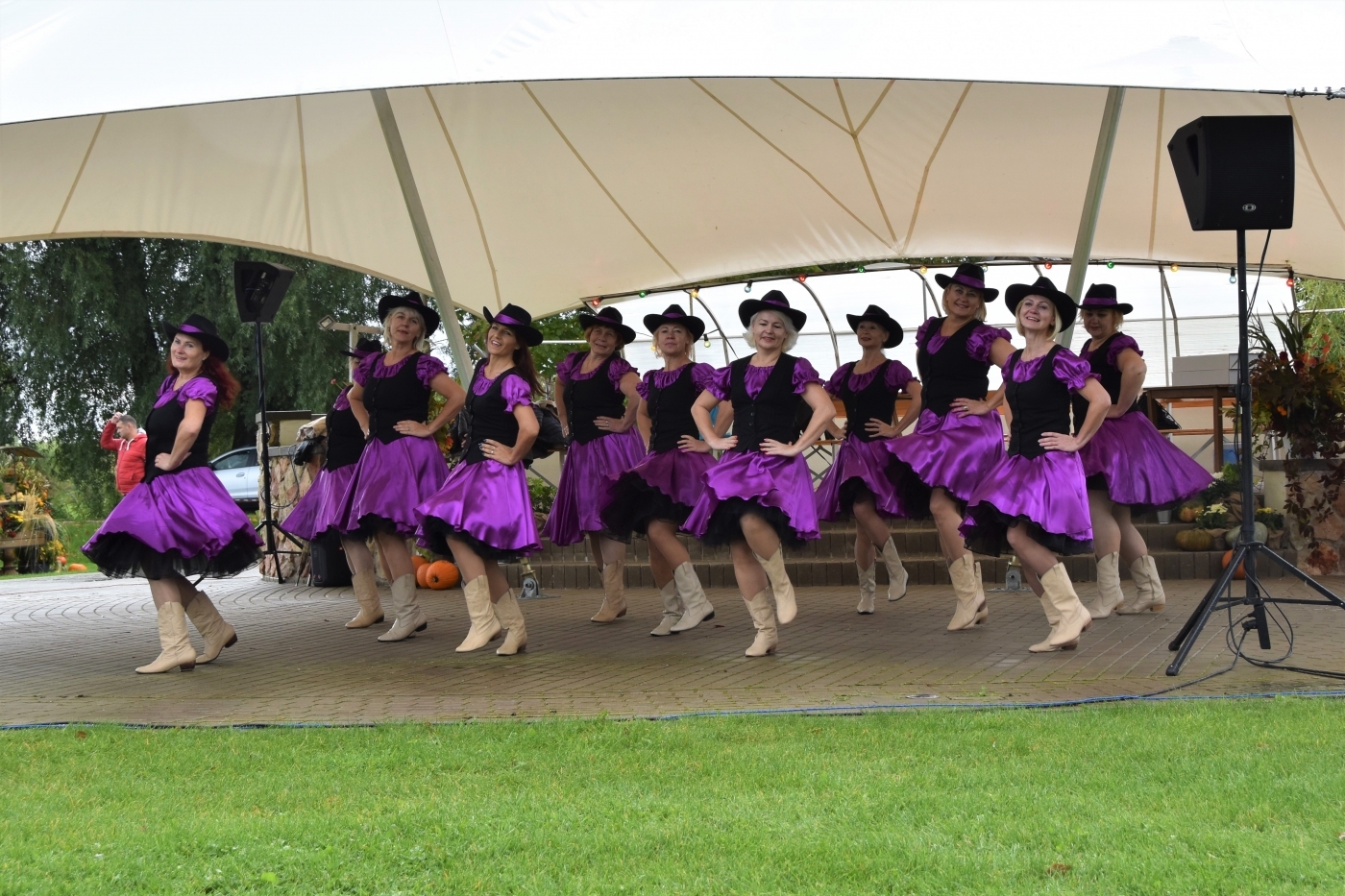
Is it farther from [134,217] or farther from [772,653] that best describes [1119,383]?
[134,217]

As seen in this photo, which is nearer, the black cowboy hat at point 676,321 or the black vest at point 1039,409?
the black vest at point 1039,409

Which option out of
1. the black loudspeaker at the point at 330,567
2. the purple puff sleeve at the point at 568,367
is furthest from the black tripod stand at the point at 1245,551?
the black loudspeaker at the point at 330,567

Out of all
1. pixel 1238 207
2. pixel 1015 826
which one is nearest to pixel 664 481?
pixel 1238 207

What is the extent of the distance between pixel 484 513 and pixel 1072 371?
3.15 m

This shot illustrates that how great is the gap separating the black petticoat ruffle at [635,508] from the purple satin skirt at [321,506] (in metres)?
1.63

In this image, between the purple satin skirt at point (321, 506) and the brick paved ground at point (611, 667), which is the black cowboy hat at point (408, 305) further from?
the brick paved ground at point (611, 667)

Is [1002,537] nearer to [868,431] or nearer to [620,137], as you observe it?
[868,431]

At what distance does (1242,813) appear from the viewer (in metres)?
3.60

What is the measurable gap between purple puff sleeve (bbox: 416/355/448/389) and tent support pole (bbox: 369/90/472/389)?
1.88 metres

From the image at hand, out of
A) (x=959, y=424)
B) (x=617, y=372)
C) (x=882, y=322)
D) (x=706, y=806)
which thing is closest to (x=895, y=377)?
(x=882, y=322)

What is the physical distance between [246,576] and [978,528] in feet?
33.6

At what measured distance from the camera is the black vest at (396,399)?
7953 mm

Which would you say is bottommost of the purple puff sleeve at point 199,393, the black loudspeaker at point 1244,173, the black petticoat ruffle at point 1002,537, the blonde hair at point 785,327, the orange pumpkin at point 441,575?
the orange pumpkin at point 441,575

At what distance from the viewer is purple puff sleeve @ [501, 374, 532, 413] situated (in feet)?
23.4
